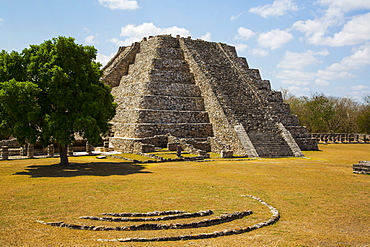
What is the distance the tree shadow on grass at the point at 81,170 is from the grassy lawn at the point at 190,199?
0.16 feet

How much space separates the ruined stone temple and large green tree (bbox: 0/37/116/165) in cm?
667

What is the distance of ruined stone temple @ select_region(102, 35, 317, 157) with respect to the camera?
2547 centimetres

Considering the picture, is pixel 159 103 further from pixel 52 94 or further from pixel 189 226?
pixel 189 226

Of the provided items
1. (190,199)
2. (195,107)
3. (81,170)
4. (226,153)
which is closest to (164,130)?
(195,107)

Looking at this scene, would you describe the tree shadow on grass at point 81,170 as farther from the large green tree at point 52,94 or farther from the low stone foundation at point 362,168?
the low stone foundation at point 362,168

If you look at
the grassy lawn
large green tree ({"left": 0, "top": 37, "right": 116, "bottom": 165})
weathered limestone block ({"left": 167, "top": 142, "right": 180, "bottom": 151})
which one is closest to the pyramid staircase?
weathered limestone block ({"left": 167, "top": 142, "right": 180, "bottom": 151})

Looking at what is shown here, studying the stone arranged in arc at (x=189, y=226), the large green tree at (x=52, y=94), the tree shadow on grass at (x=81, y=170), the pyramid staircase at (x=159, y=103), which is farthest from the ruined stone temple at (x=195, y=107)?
the stone arranged in arc at (x=189, y=226)

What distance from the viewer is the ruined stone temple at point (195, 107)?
2547 cm

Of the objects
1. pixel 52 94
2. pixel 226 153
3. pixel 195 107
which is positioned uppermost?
pixel 195 107

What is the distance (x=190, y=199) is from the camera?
10.1 metres

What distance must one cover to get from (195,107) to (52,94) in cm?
1481

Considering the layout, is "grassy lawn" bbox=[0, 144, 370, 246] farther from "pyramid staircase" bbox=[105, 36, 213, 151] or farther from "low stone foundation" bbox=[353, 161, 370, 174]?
"pyramid staircase" bbox=[105, 36, 213, 151]

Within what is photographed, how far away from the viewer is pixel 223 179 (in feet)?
46.9

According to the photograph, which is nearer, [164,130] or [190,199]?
[190,199]
